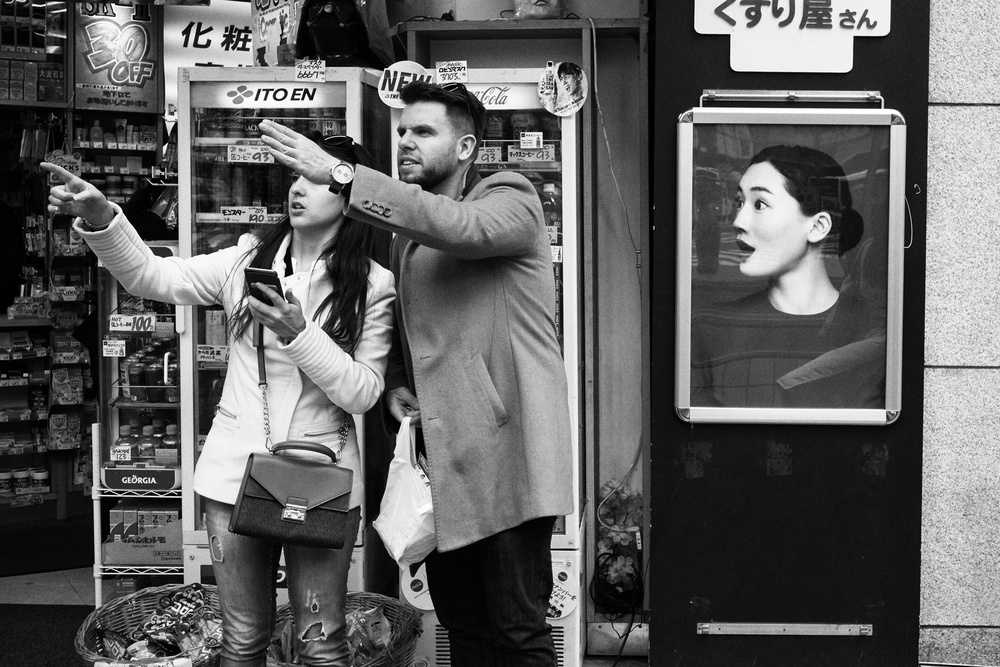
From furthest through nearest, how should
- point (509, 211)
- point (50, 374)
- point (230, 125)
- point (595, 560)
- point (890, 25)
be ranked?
point (50, 374)
point (595, 560)
point (230, 125)
point (890, 25)
point (509, 211)

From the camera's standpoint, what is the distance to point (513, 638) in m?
2.47

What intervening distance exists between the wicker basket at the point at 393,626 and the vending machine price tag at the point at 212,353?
986 millimetres

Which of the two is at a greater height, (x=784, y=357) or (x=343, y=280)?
(x=343, y=280)

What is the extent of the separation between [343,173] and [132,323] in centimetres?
230

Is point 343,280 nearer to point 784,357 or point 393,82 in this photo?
point 393,82

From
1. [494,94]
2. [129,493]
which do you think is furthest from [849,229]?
[129,493]

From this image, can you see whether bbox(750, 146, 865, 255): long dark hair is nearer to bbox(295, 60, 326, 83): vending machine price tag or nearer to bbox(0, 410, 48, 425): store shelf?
bbox(295, 60, 326, 83): vending machine price tag

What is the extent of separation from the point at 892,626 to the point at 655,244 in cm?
152

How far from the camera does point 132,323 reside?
4.25 m

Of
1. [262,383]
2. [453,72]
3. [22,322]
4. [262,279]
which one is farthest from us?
[22,322]

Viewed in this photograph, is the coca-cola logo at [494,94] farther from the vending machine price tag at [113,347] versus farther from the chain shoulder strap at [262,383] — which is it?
the vending machine price tag at [113,347]

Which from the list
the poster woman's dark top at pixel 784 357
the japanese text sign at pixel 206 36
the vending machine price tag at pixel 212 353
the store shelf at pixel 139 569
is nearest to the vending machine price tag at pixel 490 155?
the poster woman's dark top at pixel 784 357

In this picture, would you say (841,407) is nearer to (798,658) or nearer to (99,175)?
(798,658)

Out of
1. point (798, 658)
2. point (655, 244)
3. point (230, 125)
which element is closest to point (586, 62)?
point (655, 244)
